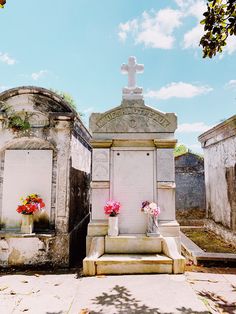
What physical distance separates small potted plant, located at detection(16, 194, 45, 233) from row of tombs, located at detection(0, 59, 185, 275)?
0.03m

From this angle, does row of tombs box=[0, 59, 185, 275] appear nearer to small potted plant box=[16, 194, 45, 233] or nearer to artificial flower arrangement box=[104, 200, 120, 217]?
small potted plant box=[16, 194, 45, 233]

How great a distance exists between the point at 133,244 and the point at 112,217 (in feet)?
2.24

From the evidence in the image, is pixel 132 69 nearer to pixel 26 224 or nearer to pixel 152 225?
pixel 152 225

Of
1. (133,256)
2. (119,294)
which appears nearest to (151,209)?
(133,256)

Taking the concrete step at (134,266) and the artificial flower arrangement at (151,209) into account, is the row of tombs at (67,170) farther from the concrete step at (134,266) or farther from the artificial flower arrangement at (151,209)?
the concrete step at (134,266)

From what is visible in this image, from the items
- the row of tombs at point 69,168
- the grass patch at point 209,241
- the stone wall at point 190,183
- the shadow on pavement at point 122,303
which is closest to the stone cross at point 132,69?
the row of tombs at point 69,168

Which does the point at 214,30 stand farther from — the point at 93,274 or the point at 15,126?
the point at 15,126

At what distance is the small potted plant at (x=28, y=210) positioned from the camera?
538 cm

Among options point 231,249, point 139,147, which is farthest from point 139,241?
point 231,249

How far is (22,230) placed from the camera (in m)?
5.42

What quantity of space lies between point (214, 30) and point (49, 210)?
15.3 ft

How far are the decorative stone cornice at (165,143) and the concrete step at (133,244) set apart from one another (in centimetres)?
201

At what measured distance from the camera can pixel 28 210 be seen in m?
5.36

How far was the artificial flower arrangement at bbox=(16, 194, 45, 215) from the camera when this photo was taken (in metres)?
5.38
